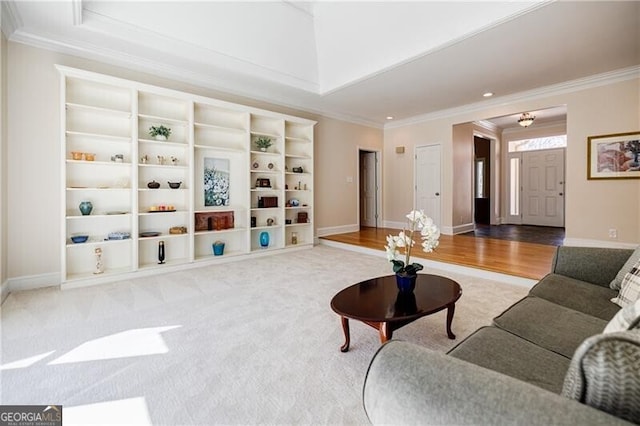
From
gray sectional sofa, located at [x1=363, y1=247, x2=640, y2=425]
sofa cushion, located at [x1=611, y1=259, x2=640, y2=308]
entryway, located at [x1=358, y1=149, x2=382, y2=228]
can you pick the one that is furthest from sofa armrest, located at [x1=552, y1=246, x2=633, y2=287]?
entryway, located at [x1=358, y1=149, x2=382, y2=228]

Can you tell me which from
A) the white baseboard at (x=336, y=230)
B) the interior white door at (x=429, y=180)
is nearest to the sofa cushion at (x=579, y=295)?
the white baseboard at (x=336, y=230)

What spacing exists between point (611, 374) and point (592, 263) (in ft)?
6.57

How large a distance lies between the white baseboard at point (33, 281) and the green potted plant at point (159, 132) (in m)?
2.07

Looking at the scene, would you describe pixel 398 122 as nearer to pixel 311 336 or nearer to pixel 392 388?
pixel 311 336

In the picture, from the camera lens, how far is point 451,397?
26.6 inches

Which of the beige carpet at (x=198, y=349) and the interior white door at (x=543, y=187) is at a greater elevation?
the interior white door at (x=543, y=187)

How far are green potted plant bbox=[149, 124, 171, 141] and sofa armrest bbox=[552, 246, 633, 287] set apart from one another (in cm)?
466

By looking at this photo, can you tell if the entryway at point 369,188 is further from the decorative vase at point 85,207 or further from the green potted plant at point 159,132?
the decorative vase at point 85,207

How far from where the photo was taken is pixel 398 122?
7117 mm

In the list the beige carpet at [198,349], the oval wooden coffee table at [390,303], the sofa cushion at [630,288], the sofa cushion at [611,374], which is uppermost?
the sofa cushion at [611,374]

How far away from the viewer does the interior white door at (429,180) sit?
650 centimetres

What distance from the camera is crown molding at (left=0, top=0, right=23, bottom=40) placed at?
2812mm

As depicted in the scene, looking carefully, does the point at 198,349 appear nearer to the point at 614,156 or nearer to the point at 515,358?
the point at 515,358

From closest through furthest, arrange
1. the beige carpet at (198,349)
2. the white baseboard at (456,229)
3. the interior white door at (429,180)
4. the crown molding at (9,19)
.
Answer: the beige carpet at (198,349), the crown molding at (9,19), the white baseboard at (456,229), the interior white door at (429,180)
